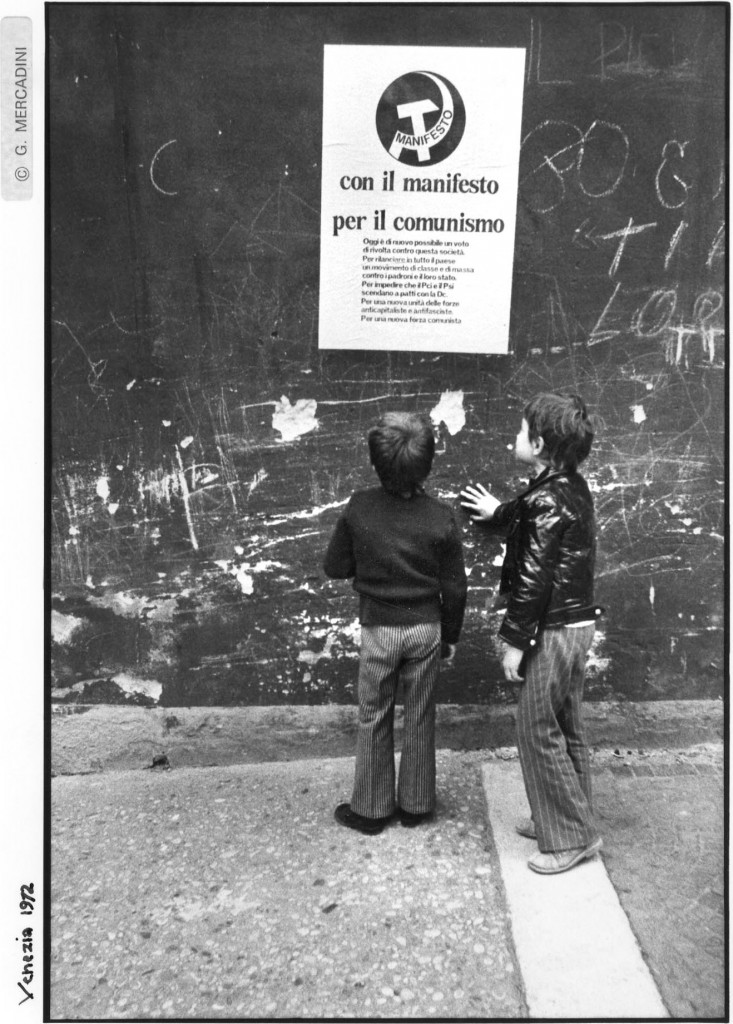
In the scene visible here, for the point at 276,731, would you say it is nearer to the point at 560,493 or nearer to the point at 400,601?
the point at 400,601

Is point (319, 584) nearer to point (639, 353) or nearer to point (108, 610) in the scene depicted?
point (108, 610)

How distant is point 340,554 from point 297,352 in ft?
2.85

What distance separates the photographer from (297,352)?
3336 millimetres

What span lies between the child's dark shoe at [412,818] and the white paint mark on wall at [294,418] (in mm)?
1498

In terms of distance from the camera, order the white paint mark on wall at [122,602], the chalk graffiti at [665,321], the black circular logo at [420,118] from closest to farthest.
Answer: the black circular logo at [420,118] < the chalk graffiti at [665,321] < the white paint mark on wall at [122,602]

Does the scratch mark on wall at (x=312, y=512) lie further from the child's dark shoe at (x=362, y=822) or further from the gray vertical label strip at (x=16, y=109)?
the gray vertical label strip at (x=16, y=109)

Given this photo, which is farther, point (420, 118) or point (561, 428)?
point (420, 118)

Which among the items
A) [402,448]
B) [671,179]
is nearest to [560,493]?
[402,448]

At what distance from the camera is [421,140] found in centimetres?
309

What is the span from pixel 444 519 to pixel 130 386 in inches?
54.9

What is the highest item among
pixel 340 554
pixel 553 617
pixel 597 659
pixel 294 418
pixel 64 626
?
pixel 294 418

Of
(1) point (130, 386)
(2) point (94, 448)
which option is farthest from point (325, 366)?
(2) point (94, 448)

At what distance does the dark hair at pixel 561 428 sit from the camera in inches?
108

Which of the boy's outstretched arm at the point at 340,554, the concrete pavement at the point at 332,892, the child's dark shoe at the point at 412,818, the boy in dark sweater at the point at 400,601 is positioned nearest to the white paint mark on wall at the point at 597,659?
the concrete pavement at the point at 332,892
